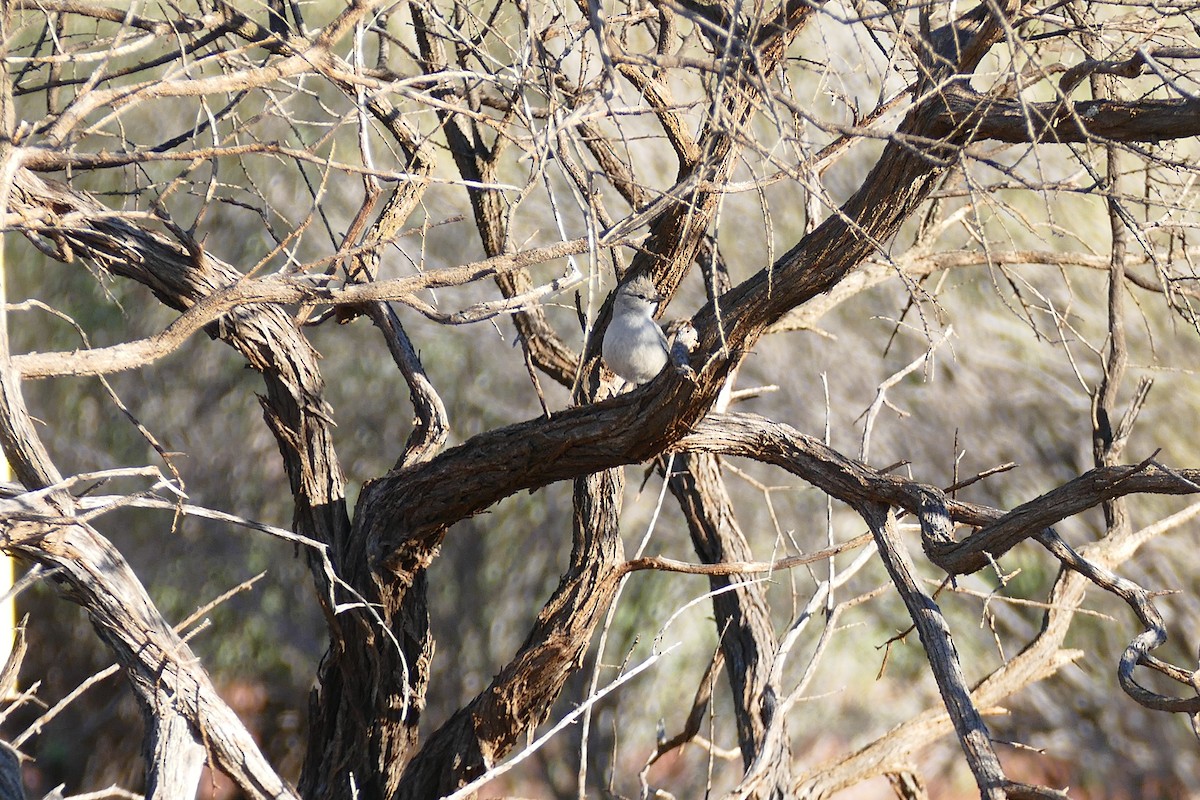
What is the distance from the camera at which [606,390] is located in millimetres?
3535

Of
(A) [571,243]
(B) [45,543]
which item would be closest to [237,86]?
(A) [571,243]

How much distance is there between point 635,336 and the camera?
9.87ft

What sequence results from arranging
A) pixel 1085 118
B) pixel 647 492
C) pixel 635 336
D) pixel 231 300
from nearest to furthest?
pixel 1085 118, pixel 231 300, pixel 635 336, pixel 647 492

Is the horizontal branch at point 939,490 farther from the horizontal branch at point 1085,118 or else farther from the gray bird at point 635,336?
the horizontal branch at point 1085,118

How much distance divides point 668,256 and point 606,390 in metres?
0.57

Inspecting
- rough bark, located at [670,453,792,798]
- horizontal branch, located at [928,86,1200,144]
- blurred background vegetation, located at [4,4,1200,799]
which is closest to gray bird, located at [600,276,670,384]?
rough bark, located at [670,453,792,798]

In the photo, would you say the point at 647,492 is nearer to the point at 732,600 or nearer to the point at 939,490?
the point at 732,600

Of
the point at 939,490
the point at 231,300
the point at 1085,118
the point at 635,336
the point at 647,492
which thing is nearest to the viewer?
the point at 1085,118

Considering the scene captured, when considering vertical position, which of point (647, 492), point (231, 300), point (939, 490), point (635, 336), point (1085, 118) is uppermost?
point (647, 492)

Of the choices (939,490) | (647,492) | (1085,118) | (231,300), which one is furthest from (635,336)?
(647,492)

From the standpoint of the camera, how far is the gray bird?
3.02 meters

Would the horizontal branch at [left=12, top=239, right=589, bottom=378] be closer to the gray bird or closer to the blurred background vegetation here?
the gray bird

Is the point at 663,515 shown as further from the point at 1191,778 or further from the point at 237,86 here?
the point at 237,86

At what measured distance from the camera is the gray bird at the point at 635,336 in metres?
3.02
